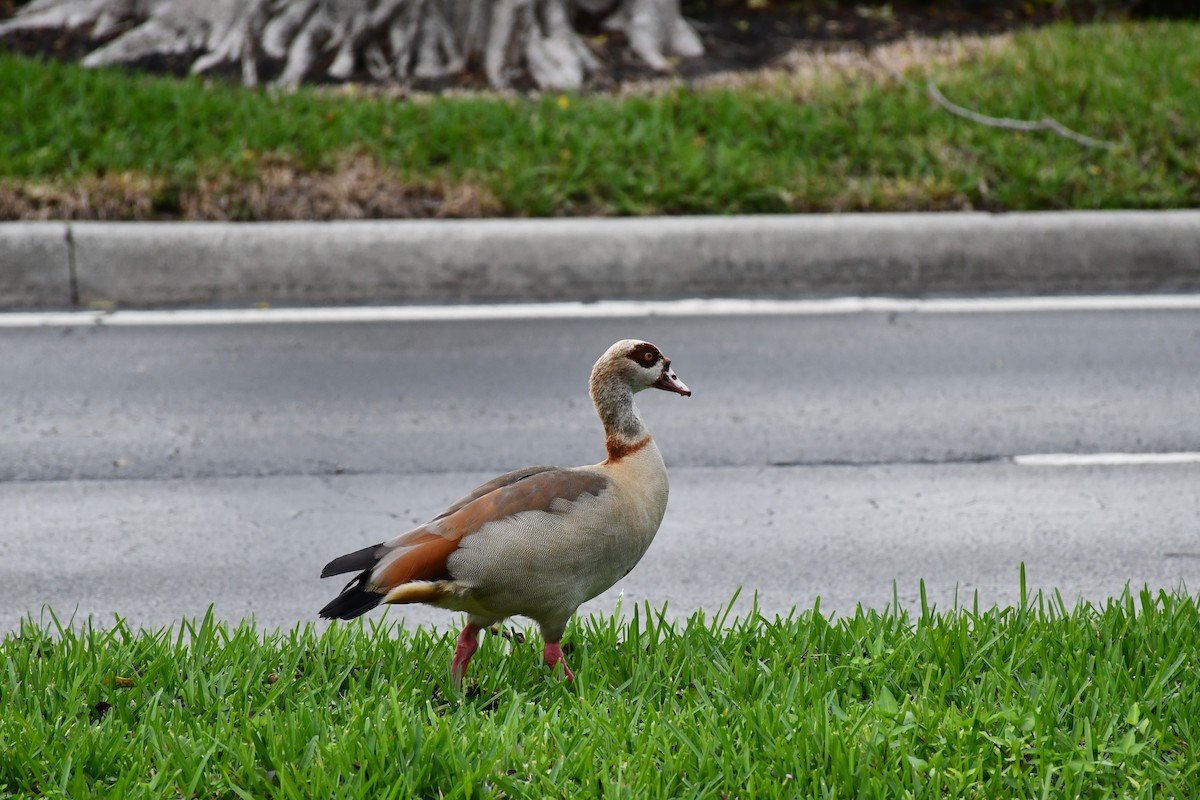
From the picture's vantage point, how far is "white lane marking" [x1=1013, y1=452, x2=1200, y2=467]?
5.55 meters

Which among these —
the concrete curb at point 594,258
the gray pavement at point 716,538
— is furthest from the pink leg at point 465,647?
the concrete curb at point 594,258

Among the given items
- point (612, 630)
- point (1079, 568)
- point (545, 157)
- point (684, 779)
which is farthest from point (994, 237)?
point (684, 779)

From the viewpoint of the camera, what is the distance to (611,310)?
7.30m

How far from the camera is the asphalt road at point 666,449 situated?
4609mm

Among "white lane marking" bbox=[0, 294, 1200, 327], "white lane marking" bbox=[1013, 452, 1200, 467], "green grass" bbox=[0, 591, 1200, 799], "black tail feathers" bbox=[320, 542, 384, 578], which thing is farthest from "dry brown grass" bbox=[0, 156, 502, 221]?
"black tail feathers" bbox=[320, 542, 384, 578]

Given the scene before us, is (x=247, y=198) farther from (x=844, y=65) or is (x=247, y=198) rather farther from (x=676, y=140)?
(x=844, y=65)

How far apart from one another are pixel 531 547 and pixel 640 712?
0.47 metres

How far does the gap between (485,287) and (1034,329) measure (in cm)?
280

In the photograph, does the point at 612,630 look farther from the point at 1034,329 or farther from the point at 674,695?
the point at 1034,329

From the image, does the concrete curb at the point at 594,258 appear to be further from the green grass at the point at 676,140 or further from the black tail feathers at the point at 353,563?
the black tail feathers at the point at 353,563

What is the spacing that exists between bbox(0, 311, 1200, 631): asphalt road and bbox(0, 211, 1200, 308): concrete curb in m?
0.53

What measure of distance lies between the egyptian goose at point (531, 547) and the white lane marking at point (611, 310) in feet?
12.3

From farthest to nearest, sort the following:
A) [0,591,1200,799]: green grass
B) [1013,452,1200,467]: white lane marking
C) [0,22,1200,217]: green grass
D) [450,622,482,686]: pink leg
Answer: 1. [0,22,1200,217]: green grass
2. [1013,452,1200,467]: white lane marking
3. [450,622,482,686]: pink leg
4. [0,591,1200,799]: green grass

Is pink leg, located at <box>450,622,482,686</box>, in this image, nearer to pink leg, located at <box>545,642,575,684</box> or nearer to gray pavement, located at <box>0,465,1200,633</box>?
pink leg, located at <box>545,642,575,684</box>
